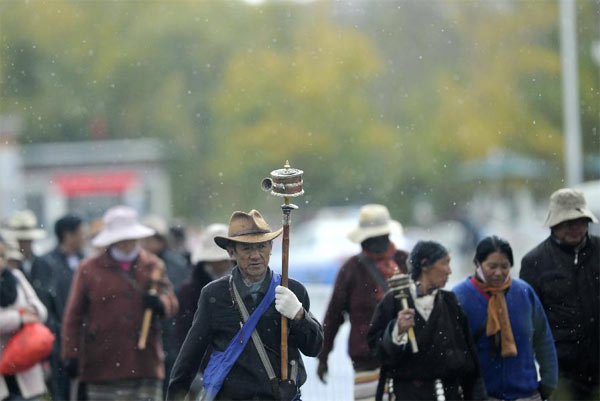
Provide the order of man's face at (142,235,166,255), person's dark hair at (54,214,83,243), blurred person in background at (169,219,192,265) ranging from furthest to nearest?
blurred person in background at (169,219,192,265)
man's face at (142,235,166,255)
person's dark hair at (54,214,83,243)

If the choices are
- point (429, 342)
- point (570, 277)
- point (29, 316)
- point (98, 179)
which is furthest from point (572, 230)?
point (98, 179)

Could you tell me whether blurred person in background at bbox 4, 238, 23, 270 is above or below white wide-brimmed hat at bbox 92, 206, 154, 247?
below

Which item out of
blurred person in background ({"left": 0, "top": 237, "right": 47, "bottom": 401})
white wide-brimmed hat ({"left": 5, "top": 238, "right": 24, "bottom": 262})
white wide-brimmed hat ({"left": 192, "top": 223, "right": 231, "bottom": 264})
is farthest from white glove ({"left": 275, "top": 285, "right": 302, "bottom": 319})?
white wide-brimmed hat ({"left": 5, "top": 238, "right": 24, "bottom": 262})

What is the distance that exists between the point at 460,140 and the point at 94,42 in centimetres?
1884

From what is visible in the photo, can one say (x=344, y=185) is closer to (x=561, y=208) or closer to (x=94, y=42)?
(x=94, y=42)

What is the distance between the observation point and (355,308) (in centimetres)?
874


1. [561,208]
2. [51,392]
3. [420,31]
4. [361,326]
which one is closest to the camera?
[561,208]

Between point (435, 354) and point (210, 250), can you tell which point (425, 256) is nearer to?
point (435, 354)

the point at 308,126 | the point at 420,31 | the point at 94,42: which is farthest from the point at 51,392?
the point at 420,31

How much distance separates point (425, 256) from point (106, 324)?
9.61 feet

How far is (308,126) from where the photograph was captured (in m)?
39.3

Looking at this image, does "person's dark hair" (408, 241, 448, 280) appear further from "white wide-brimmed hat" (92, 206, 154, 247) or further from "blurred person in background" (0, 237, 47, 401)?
"blurred person in background" (0, 237, 47, 401)

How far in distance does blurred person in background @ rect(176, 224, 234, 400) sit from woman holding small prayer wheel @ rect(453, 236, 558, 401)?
224 cm

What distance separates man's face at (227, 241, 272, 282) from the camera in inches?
246
